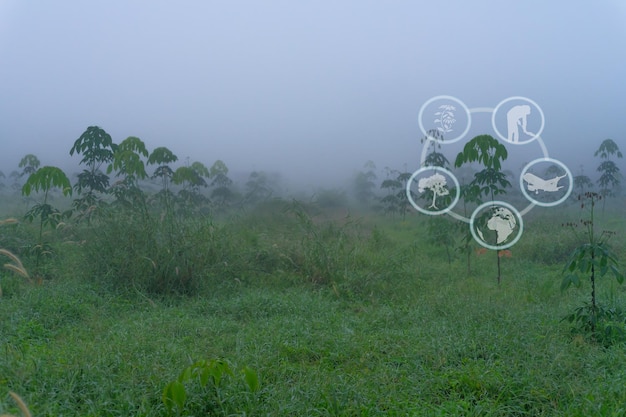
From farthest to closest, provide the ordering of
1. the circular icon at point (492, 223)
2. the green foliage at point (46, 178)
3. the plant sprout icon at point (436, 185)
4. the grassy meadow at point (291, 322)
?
the plant sprout icon at point (436, 185) → the circular icon at point (492, 223) → the green foliage at point (46, 178) → the grassy meadow at point (291, 322)

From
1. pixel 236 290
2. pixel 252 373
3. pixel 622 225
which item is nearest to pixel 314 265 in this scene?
pixel 236 290

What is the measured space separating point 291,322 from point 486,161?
2858mm

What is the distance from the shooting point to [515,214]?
5.89 m

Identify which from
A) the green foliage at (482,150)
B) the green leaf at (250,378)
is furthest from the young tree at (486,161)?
the green leaf at (250,378)

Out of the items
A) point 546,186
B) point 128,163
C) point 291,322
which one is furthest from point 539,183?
point 128,163

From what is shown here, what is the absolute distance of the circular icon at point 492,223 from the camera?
538 centimetres

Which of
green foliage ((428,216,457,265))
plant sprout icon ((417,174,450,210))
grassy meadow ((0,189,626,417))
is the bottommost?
grassy meadow ((0,189,626,417))

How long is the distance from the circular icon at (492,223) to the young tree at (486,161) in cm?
15

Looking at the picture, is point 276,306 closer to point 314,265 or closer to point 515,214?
point 314,265

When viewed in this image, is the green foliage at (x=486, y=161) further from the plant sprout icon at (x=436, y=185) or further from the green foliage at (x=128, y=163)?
the green foliage at (x=128, y=163)

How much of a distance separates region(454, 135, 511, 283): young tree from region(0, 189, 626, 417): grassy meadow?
3.26 ft

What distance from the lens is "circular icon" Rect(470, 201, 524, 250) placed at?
5375 mm

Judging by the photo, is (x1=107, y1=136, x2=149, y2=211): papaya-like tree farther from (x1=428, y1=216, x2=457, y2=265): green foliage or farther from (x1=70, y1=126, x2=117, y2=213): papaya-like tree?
(x1=428, y1=216, x2=457, y2=265): green foliage

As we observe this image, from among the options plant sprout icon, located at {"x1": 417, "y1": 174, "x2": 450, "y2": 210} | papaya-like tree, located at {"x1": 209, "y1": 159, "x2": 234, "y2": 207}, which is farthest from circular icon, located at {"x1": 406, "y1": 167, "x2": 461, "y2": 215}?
papaya-like tree, located at {"x1": 209, "y1": 159, "x2": 234, "y2": 207}
